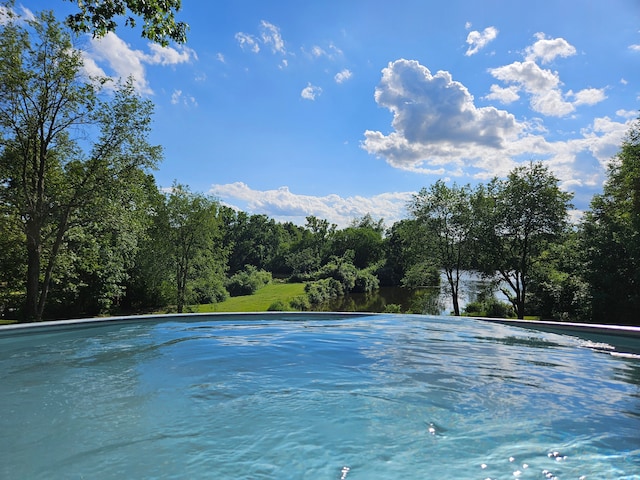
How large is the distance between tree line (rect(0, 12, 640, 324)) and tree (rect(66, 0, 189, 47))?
742cm

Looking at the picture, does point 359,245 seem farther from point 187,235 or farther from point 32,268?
point 32,268

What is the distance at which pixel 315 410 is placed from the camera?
13.6 ft

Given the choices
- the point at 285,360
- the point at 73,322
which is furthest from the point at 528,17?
the point at 73,322

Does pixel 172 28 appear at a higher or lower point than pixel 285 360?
higher

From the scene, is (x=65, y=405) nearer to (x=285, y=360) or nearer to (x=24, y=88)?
(x=285, y=360)

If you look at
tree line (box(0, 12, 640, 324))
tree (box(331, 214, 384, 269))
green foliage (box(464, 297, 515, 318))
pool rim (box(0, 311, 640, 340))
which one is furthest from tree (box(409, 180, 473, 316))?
tree (box(331, 214, 384, 269))

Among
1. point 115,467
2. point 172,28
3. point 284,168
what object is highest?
point 284,168

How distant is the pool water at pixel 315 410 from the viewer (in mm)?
2955

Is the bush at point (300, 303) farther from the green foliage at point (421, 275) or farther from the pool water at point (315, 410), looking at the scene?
the pool water at point (315, 410)

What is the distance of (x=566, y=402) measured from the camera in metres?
4.36

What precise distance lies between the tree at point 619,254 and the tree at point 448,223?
524 centimetres

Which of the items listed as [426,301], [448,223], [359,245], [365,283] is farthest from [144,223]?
[359,245]

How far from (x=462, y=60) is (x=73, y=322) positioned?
42.4ft

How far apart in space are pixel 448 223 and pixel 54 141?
17.4 metres
